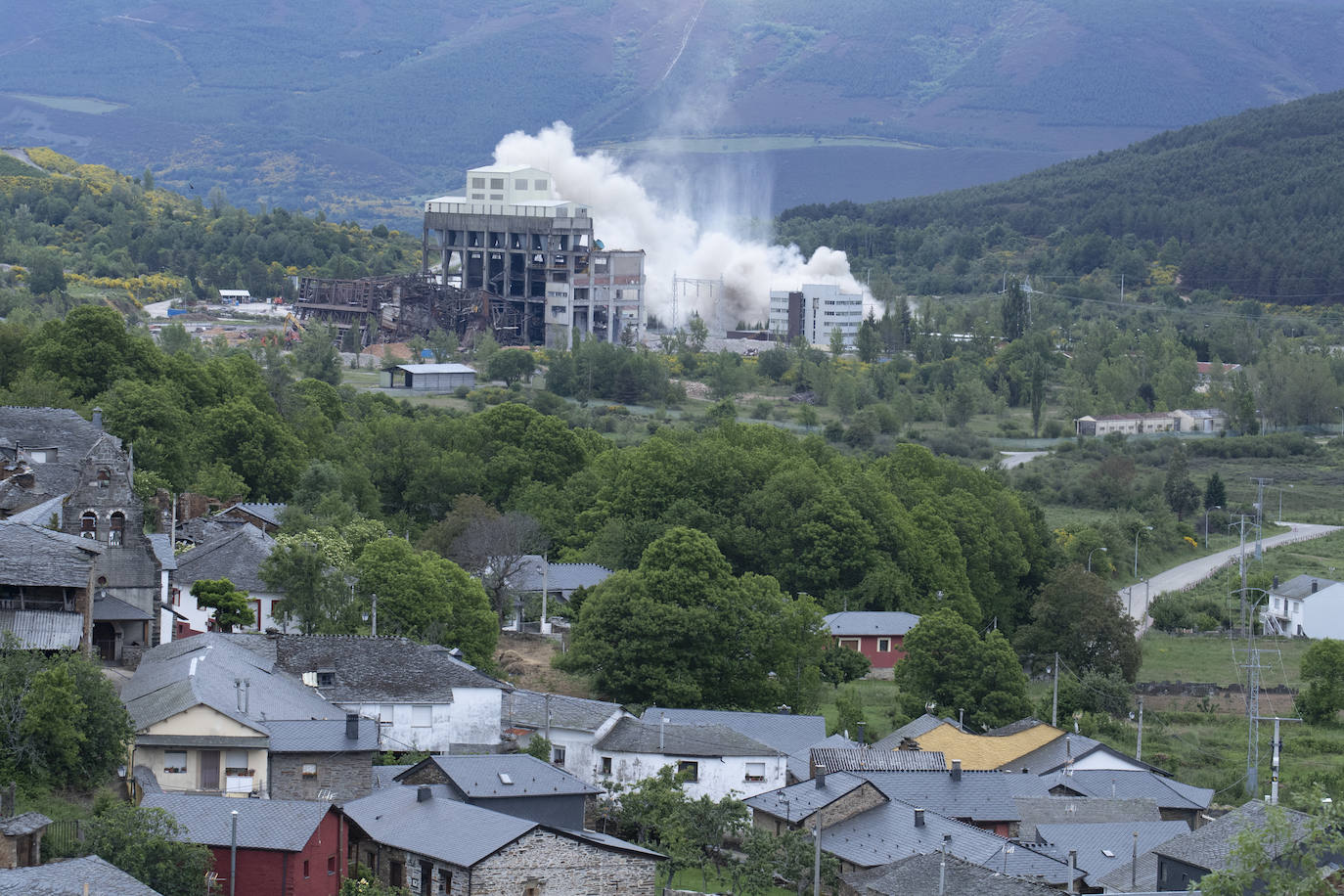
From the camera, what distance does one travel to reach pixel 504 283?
149 meters

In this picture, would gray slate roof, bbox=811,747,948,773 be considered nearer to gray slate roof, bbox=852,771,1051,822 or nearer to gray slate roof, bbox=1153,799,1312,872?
gray slate roof, bbox=852,771,1051,822

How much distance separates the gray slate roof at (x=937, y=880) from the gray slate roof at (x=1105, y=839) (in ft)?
14.5

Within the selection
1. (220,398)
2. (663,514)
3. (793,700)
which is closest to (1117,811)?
(793,700)

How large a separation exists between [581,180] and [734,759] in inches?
5546

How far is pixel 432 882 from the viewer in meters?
34.8

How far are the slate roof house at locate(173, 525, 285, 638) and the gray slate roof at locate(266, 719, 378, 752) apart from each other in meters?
11.2

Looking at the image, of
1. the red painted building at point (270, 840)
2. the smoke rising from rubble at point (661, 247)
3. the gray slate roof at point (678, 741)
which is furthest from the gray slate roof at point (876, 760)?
the smoke rising from rubble at point (661, 247)

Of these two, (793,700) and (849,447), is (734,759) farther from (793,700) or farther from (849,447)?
(849,447)

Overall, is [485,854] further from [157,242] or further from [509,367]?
[157,242]

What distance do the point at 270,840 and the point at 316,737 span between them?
5.31 m

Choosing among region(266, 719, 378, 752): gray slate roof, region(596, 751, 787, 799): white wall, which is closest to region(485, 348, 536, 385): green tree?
region(596, 751, 787, 799): white wall

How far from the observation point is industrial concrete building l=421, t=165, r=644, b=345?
149m

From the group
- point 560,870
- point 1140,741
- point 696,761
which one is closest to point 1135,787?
point 1140,741

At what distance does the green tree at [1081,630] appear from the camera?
214 ft
